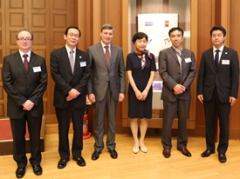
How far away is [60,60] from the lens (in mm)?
3793

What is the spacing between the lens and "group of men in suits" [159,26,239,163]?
4.09 metres

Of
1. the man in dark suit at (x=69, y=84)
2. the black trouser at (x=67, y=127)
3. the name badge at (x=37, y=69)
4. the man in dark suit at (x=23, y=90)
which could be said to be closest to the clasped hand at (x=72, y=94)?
the man in dark suit at (x=69, y=84)

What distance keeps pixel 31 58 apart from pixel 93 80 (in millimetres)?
848

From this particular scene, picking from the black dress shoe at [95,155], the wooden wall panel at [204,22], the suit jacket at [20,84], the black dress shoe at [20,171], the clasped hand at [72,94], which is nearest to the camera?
the suit jacket at [20,84]

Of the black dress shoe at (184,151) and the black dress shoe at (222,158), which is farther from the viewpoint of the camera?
the black dress shoe at (184,151)

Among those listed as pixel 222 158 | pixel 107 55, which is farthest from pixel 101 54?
pixel 222 158

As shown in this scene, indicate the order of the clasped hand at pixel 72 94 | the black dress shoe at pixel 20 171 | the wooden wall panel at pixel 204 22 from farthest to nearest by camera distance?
the wooden wall panel at pixel 204 22
the clasped hand at pixel 72 94
the black dress shoe at pixel 20 171

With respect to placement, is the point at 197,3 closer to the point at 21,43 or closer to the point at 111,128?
the point at 111,128

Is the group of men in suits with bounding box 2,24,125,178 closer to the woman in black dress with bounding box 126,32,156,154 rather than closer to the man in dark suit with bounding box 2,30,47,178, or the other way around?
the man in dark suit with bounding box 2,30,47,178

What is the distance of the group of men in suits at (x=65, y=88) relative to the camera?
11.7ft

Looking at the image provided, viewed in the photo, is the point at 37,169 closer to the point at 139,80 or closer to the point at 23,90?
the point at 23,90

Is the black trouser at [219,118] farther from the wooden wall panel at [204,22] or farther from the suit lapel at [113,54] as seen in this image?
the suit lapel at [113,54]

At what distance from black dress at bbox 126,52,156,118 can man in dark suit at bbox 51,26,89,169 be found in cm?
68

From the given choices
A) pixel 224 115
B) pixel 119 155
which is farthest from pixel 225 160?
pixel 119 155
